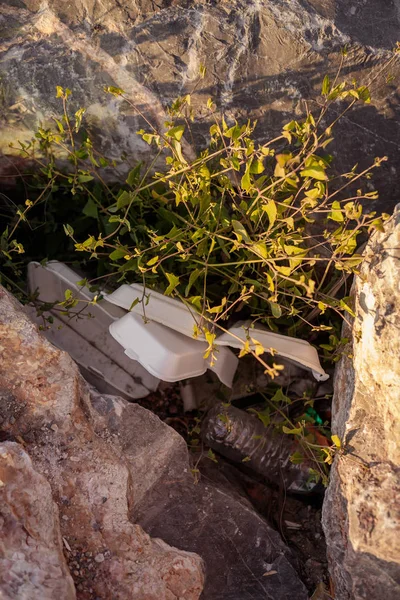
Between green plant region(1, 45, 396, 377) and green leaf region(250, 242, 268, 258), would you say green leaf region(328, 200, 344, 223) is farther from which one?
green leaf region(250, 242, 268, 258)

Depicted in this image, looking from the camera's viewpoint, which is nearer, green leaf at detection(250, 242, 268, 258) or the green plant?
green leaf at detection(250, 242, 268, 258)

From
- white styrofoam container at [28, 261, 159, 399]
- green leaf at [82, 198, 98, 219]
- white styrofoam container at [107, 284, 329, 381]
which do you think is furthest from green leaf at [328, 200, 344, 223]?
white styrofoam container at [28, 261, 159, 399]

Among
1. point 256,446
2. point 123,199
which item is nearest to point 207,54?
point 123,199

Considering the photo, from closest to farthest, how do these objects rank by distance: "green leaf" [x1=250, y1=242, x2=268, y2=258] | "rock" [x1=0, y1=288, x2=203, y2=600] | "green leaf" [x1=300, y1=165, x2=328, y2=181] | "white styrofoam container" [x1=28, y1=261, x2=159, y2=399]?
"green leaf" [x1=300, y1=165, x2=328, y2=181] → "green leaf" [x1=250, y1=242, x2=268, y2=258] → "rock" [x1=0, y1=288, x2=203, y2=600] → "white styrofoam container" [x1=28, y1=261, x2=159, y2=399]

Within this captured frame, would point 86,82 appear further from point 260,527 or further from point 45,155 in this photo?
point 260,527

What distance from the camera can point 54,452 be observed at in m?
2.20

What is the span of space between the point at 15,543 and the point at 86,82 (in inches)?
71.0

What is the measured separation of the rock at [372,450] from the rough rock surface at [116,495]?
1.42 ft

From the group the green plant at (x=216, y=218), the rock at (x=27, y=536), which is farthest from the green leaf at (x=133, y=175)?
the rock at (x=27, y=536)

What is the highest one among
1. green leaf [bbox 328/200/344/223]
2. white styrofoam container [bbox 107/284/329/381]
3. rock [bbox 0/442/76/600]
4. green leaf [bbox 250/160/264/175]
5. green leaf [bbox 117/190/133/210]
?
green leaf [bbox 250/160/264/175]

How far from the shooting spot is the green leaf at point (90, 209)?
2582 mm

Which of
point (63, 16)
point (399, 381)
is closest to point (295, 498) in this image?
point (399, 381)

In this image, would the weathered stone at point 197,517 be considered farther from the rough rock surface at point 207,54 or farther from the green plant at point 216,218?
the rough rock surface at point 207,54

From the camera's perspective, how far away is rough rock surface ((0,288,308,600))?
7.02ft
